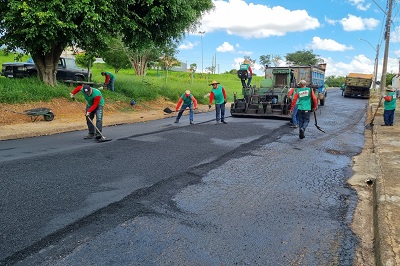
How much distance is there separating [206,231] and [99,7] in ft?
39.1

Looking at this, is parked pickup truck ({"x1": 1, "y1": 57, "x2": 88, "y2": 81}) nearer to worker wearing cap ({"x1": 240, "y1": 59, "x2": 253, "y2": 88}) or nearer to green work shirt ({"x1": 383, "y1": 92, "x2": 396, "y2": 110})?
worker wearing cap ({"x1": 240, "y1": 59, "x2": 253, "y2": 88})

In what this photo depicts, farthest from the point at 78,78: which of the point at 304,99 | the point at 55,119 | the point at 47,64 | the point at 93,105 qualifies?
the point at 304,99

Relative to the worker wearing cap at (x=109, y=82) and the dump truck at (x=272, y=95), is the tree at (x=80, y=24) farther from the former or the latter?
the dump truck at (x=272, y=95)

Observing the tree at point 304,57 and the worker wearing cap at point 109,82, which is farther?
the tree at point 304,57

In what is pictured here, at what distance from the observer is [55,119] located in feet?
43.6

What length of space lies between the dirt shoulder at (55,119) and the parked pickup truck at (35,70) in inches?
154

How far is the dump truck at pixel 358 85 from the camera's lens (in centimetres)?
3534

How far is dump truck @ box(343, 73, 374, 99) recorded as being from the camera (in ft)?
116

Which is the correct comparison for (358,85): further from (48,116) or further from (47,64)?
(48,116)

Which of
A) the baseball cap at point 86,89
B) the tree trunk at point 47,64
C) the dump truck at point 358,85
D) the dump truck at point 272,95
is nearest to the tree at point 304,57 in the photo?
the dump truck at point 358,85

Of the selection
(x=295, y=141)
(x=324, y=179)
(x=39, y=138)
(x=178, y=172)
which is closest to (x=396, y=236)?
(x=324, y=179)

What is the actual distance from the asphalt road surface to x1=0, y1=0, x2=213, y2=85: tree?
5750 millimetres

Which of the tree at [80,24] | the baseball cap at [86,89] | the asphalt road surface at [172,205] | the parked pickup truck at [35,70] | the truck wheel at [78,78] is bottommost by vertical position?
the asphalt road surface at [172,205]

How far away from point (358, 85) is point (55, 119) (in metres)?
30.9
